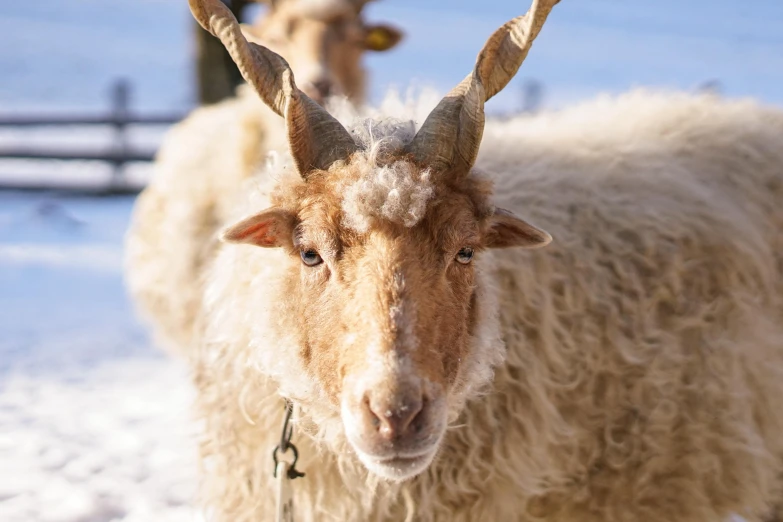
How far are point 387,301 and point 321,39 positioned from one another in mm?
3753

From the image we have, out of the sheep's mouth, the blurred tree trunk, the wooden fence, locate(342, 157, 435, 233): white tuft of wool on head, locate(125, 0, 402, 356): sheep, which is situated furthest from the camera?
the wooden fence

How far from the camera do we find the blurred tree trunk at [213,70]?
27.2 ft

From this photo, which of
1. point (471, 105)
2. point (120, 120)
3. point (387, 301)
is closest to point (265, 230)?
point (387, 301)

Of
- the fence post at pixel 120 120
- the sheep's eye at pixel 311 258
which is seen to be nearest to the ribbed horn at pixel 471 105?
the sheep's eye at pixel 311 258

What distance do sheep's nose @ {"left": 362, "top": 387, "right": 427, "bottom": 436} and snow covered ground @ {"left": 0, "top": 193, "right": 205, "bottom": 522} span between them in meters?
1.37

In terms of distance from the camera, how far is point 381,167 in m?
2.39

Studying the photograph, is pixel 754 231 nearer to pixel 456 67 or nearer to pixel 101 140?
pixel 101 140

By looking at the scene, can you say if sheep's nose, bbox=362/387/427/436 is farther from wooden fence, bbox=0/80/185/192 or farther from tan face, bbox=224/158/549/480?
wooden fence, bbox=0/80/185/192

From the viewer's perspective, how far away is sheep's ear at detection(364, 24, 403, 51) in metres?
6.20

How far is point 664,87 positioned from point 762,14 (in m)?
38.3

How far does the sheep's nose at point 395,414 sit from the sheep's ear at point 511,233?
0.71 m

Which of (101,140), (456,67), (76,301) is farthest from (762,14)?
(76,301)

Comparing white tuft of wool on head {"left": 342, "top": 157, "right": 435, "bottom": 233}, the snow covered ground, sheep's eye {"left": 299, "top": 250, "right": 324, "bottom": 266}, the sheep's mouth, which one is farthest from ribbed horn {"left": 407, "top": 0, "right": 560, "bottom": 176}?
the snow covered ground

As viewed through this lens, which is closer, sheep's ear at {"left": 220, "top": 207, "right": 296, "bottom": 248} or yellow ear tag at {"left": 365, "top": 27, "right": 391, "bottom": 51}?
sheep's ear at {"left": 220, "top": 207, "right": 296, "bottom": 248}
